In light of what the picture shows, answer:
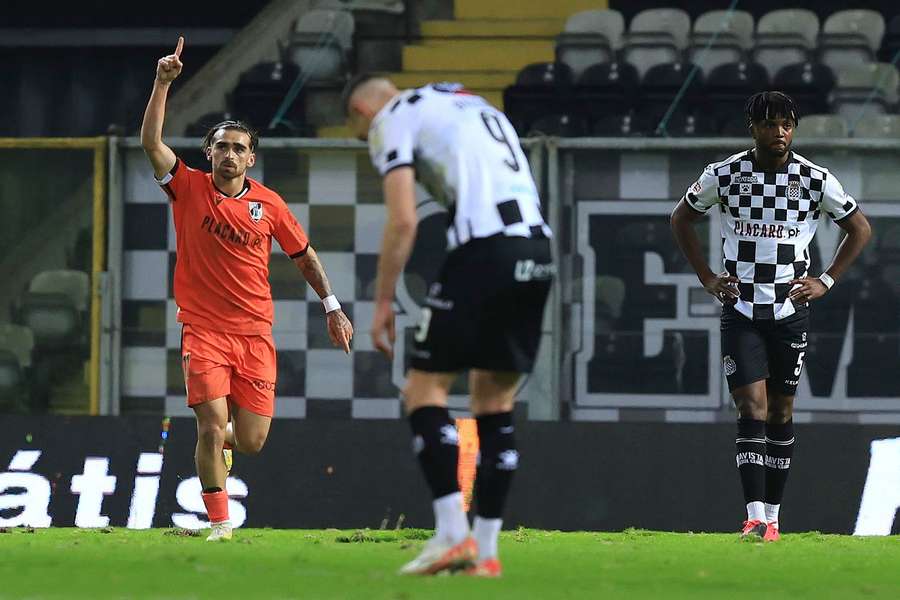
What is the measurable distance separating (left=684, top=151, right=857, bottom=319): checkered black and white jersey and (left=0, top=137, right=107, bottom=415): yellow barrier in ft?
15.6

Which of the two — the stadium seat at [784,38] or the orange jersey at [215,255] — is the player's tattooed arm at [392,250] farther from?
the stadium seat at [784,38]

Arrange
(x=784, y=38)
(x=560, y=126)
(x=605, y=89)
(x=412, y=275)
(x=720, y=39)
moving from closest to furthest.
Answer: (x=412, y=275), (x=560, y=126), (x=605, y=89), (x=720, y=39), (x=784, y=38)

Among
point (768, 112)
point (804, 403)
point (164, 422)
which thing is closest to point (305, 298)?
point (164, 422)

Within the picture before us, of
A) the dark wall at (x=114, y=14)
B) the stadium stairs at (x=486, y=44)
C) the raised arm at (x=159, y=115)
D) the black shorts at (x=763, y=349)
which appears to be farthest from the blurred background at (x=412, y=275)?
the dark wall at (x=114, y=14)

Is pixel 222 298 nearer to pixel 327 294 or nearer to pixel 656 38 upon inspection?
pixel 327 294

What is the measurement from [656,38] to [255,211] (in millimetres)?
6151

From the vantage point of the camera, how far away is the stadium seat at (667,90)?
38.4ft

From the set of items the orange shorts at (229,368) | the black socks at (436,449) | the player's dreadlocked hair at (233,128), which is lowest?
the black socks at (436,449)

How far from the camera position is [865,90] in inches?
465

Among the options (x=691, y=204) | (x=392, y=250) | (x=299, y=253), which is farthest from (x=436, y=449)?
(x=691, y=204)

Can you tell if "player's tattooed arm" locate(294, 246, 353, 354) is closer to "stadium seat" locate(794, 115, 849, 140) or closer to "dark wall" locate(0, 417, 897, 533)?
"dark wall" locate(0, 417, 897, 533)

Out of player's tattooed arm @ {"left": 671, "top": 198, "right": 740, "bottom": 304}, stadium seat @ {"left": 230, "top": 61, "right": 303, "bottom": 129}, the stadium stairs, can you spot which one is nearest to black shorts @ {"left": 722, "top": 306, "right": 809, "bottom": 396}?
player's tattooed arm @ {"left": 671, "top": 198, "right": 740, "bottom": 304}

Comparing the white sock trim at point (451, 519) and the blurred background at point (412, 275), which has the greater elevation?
the blurred background at point (412, 275)

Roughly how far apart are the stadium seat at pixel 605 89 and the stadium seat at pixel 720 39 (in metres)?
0.50
